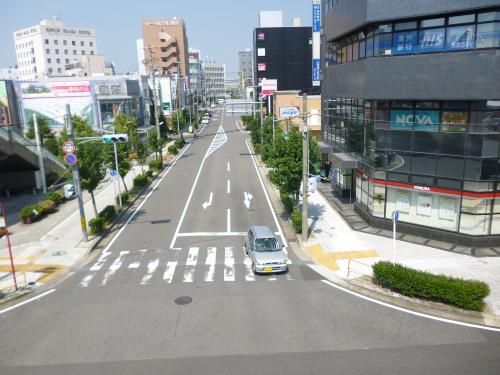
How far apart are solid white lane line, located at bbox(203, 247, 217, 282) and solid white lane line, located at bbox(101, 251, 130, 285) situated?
4.30m

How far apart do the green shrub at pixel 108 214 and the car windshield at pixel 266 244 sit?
11.2 meters

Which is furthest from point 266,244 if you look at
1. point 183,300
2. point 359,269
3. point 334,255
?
point 183,300

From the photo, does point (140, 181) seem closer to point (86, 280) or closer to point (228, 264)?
point (86, 280)

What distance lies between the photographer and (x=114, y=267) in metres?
19.6

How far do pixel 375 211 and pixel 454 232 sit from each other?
14.3 feet

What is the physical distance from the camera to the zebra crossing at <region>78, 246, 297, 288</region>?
17.9 m

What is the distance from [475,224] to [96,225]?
20.6m

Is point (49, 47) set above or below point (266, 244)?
Answer: above

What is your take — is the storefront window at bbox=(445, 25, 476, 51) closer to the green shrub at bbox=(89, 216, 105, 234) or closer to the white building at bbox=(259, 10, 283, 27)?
the green shrub at bbox=(89, 216, 105, 234)

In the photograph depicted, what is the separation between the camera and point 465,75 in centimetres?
1884

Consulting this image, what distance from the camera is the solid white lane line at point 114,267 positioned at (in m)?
18.2

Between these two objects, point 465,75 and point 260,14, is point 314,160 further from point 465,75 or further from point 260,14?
point 260,14

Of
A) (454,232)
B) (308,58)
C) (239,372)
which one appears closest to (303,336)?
(239,372)

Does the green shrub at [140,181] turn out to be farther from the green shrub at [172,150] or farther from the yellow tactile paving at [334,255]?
the yellow tactile paving at [334,255]
